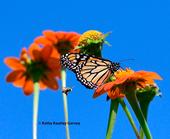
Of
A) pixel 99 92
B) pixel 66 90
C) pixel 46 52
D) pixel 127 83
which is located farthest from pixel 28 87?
pixel 127 83

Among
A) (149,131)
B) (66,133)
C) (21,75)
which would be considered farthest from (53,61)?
(149,131)

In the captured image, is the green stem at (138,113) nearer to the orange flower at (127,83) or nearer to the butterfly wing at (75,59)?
the orange flower at (127,83)

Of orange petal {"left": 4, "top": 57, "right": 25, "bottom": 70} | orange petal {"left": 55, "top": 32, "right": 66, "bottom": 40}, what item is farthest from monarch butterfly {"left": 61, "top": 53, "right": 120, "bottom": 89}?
orange petal {"left": 4, "top": 57, "right": 25, "bottom": 70}

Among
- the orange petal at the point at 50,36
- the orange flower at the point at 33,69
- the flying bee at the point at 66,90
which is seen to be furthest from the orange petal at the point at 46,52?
the orange petal at the point at 50,36

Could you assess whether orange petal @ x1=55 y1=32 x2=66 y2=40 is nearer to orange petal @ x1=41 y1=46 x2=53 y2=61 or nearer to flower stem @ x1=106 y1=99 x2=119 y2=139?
flower stem @ x1=106 y1=99 x2=119 y2=139

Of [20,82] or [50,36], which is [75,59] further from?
[20,82]

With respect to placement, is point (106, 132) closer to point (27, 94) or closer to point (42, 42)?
point (42, 42)
